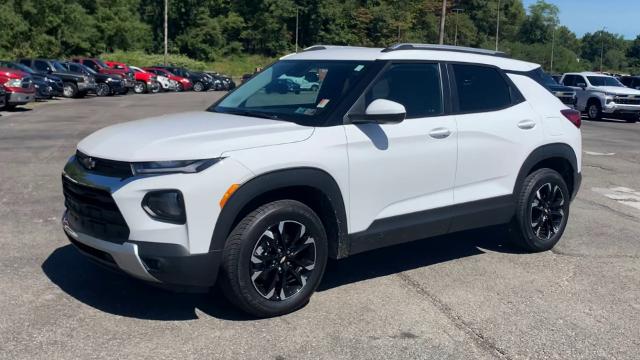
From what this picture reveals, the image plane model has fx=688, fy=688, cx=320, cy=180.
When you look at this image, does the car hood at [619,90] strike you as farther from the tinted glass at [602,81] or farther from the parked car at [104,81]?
the parked car at [104,81]

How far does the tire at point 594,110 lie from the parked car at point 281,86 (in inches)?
902

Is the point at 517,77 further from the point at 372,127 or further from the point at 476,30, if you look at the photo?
the point at 476,30

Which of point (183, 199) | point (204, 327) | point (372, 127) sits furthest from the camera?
point (372, 127)

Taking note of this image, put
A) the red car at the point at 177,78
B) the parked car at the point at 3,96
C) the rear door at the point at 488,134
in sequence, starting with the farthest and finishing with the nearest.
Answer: the red car at the point at 177,78, the parked car at the point at 3,96, the rear door at the point at 488,134

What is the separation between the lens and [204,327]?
445 cm

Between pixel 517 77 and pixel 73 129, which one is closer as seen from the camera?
pixel 517 77

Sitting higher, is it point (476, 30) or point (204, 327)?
point (476, 30)

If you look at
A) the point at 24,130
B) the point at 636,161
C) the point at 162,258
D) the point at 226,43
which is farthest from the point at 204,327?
the point at 226,43

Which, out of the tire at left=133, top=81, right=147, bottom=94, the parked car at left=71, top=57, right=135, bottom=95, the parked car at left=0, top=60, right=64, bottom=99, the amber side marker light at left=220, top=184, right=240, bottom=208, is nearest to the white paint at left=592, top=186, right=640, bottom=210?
the amber side marker light at left=220, top=184, right=240, bottom=208

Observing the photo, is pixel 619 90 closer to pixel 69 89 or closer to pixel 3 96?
pixel 3 96

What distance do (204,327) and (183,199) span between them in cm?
92

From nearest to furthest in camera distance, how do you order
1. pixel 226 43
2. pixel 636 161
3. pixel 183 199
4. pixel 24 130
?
1. pixel 183 199
2. pixel 636 161
3. pixel 24 130
4. pixel 226 43

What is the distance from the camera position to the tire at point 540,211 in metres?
6.11

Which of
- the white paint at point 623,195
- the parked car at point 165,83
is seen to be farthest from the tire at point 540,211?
the parked car at point 165,83
